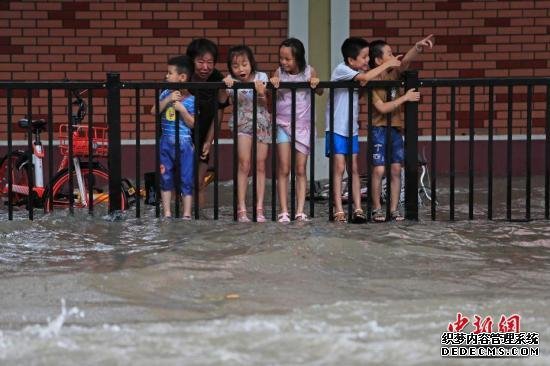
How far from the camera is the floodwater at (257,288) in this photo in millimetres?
4285

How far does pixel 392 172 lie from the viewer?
25.0 ft

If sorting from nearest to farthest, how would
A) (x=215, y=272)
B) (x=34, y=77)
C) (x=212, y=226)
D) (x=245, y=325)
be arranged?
(x=245, y=325) → (x=215, y=272) → (x=212, y=226) → (x=34, y=77)

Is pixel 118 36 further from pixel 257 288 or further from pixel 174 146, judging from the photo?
pixel 257 288

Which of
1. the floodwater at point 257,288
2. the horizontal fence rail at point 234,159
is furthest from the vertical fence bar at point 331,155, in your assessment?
the floodwater at point 257,288

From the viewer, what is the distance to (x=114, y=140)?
7.41 m

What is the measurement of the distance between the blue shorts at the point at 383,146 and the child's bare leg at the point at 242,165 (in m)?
1.01

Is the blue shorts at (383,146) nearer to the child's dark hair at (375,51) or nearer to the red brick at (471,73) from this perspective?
the child's dark hair at (375,51)

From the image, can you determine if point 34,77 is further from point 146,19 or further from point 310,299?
point 310,299

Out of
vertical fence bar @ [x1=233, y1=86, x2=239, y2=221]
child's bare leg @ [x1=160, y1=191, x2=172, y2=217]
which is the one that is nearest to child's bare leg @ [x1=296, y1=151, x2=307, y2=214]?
vertical fence bar @ [x1=233, y1=86, x2=239, y2=221]

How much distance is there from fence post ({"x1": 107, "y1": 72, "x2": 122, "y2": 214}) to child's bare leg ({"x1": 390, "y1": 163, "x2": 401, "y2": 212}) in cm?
219

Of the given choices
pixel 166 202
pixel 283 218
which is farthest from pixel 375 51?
pixel 166 202

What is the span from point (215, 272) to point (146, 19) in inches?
223

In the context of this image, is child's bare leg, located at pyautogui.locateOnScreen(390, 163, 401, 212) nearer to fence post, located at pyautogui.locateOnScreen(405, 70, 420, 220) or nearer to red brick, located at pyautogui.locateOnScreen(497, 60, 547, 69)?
fence post, located at pyautogui.locateOnScreen(405, 70, 420, 220)

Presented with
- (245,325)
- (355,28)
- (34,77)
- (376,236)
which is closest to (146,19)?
(34,77)
